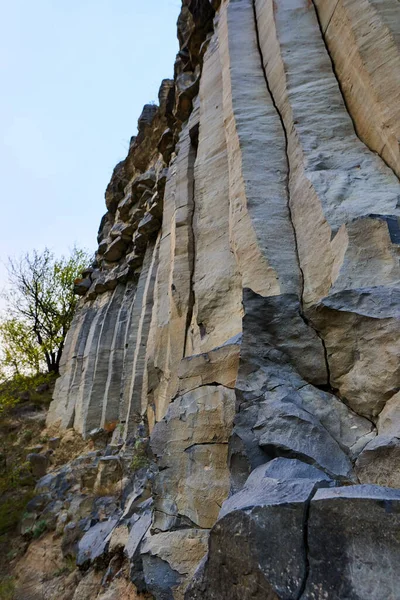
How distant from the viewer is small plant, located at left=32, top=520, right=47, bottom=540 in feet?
26.1

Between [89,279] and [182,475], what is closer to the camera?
[182,475]

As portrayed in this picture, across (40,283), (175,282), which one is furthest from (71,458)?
(40,283)

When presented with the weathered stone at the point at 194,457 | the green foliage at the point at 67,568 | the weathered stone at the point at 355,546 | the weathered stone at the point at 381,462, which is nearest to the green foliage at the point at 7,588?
the green foliage at the point at 67,568

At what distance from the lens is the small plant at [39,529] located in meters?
7.97

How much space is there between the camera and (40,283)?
2197 centimetres

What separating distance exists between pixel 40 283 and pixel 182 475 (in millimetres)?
20721

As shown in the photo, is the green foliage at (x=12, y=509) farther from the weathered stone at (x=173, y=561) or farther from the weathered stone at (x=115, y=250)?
the weathered stone at (x=115, y=250)

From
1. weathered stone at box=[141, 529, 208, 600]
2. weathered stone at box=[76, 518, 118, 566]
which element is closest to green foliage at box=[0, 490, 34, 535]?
weathered stone at box=[76, 518, 118, 566]

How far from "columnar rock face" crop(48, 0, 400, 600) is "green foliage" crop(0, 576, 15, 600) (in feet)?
8.89

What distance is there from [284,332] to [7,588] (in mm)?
7008

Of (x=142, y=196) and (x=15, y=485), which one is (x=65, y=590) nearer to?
(x=15, y=485)

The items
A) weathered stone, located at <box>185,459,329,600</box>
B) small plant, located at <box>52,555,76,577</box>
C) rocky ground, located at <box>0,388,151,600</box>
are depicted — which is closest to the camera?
weathered stone, located at <box>185,459,329,600</box>

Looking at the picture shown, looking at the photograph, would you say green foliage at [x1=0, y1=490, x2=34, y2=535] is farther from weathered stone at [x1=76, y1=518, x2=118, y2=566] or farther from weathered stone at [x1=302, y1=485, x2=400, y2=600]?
weathered stone at [x1=302, y1=485, x2=400, y2=600]

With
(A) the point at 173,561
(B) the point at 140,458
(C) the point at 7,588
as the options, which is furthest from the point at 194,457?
(C) the point at 7,588
